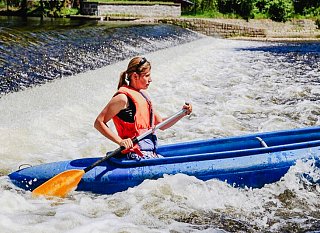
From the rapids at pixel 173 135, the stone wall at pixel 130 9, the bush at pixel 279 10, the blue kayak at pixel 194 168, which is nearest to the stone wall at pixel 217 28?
the stone wall at pixel 130 9

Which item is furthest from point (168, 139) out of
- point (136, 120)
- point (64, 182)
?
point (64, 182)

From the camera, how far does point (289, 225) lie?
3.88 meters

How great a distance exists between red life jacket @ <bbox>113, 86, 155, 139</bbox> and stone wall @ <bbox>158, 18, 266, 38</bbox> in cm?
2106

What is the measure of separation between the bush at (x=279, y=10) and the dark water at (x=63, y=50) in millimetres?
10120

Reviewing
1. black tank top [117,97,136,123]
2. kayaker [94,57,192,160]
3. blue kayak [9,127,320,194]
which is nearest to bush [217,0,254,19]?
blue kayak [9,127,320,194]

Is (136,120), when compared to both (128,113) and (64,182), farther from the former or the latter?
(64,182)

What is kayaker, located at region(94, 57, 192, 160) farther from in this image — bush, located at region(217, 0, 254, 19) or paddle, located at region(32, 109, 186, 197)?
bush, located at region(217, 0, 254, 19)

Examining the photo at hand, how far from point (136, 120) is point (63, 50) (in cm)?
930

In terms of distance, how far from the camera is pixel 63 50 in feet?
43.3

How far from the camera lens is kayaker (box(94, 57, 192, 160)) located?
4195 mm

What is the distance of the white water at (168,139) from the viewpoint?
3.93 m

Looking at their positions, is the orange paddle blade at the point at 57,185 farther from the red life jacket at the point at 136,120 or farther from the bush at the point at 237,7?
the bush at the point at 237,7

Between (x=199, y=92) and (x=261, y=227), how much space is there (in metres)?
6.63

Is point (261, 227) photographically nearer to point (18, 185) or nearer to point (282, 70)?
point (18, 185)
